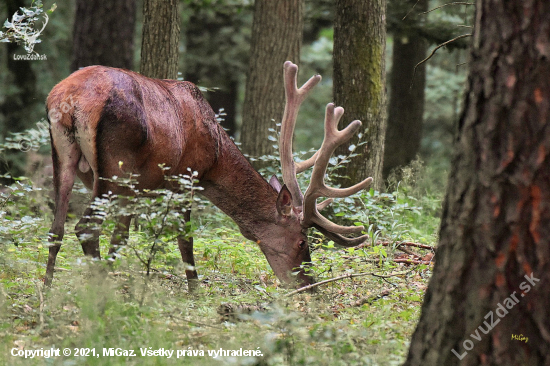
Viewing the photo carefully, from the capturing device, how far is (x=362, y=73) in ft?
25.9

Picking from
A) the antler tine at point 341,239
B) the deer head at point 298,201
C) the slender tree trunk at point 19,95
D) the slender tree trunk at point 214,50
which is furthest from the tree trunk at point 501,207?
the slender tree trunk at point 19,95

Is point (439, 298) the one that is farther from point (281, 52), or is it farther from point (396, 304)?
point (281, 52)

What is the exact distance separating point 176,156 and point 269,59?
4.46 meters

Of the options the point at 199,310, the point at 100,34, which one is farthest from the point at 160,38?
the point at 199,310

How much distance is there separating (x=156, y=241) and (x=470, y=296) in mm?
2137

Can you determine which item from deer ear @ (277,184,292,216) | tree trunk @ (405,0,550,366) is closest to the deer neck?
deer ear @ (277,184,292,216)

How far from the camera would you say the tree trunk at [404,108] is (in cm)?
1371

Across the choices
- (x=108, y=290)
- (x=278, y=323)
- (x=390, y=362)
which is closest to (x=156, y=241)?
(x=108, y=290)

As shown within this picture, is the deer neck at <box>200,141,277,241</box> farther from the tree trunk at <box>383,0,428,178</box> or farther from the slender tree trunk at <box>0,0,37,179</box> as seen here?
the slender tree trunk at <box>0,0,37,179</box>

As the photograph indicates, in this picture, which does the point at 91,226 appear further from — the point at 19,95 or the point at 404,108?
the point at 19,95

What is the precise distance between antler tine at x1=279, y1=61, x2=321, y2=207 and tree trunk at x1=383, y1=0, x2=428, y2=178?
7.42 meters

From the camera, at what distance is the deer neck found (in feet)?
21.7

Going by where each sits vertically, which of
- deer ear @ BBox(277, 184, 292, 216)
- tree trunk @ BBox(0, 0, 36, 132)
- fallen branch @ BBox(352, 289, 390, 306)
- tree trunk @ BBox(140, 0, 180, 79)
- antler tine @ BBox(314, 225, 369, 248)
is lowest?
fallen branch @ BBox(352, 289, 390, 306)

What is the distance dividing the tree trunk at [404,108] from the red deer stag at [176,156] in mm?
7425
